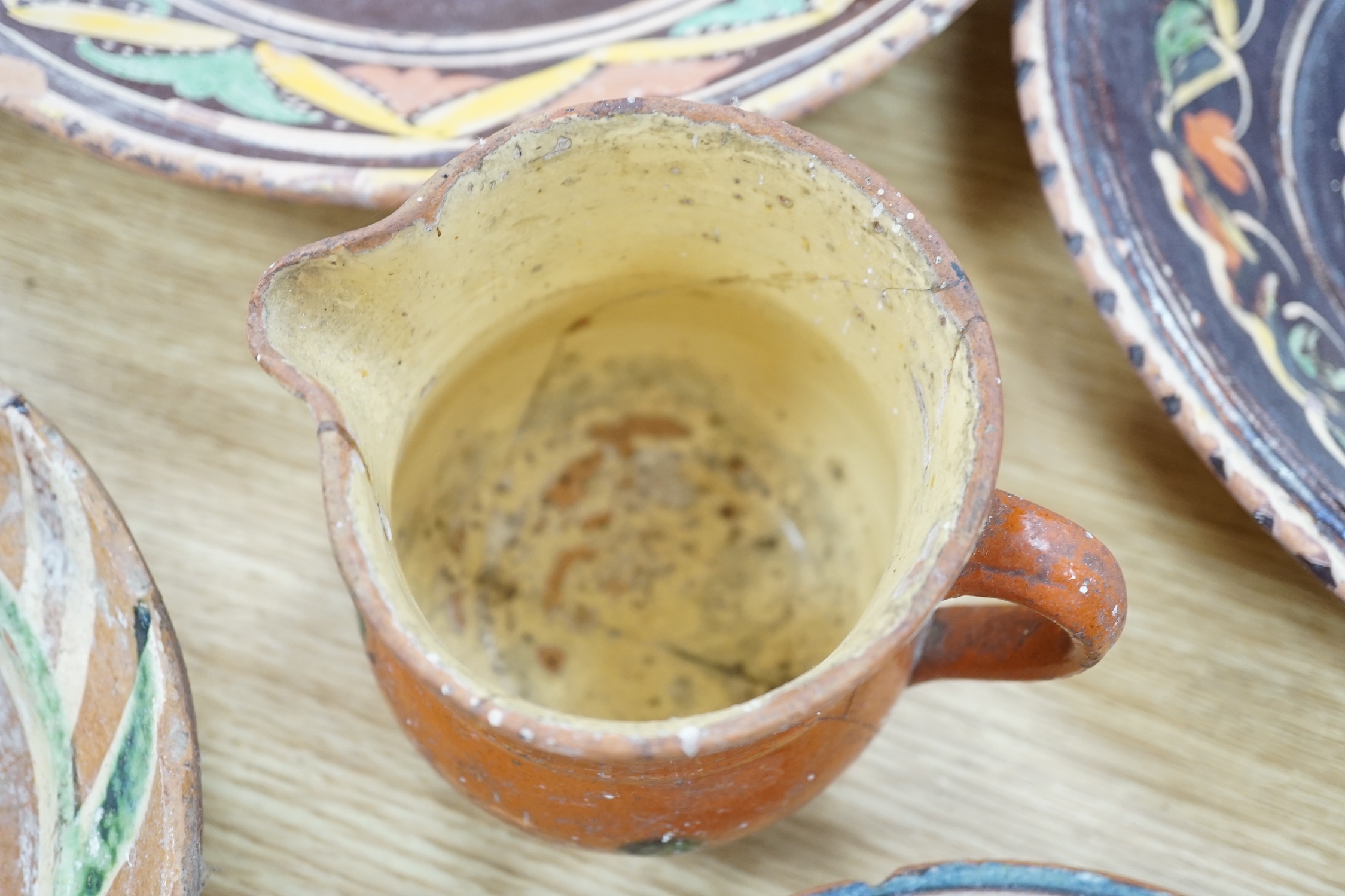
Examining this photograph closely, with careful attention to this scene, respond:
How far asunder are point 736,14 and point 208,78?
24 centimetres

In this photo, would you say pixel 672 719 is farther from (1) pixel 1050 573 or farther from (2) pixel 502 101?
(2) pixel 502 101

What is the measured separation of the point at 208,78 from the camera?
0.51 metres

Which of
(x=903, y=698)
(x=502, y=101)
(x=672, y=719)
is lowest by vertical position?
(x=903, y=698)

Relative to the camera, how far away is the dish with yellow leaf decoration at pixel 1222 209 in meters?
0.45

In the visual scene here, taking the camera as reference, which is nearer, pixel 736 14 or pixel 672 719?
pixel 672 719

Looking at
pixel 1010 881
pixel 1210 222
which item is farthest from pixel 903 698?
pixel 1210 222

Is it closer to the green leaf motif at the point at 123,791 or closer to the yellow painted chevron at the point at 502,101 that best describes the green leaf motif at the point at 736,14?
the yellow painted chevron at the point at 502,101

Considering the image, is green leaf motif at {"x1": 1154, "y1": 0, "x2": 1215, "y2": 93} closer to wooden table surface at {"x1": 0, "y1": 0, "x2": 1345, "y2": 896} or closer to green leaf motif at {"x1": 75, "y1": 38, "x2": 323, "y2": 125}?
wooden table surface at {"x1": 0, "y1": 0, "x2": 1345, "y2": 896}

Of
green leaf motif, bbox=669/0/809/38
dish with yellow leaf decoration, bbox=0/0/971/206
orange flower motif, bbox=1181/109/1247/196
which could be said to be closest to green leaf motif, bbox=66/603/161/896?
dish with yellow leaf decoration, bbox=0/0/971/206

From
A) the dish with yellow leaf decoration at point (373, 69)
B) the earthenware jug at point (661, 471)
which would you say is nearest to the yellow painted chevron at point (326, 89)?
the dish with yellow leaf decoration at point (373, 69)

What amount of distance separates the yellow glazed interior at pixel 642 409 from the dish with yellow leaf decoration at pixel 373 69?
76mm

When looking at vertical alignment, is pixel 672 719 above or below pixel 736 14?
below

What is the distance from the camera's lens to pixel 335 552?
1.04 ft

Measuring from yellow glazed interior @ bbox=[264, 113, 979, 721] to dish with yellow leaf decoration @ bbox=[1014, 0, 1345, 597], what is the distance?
12cm
